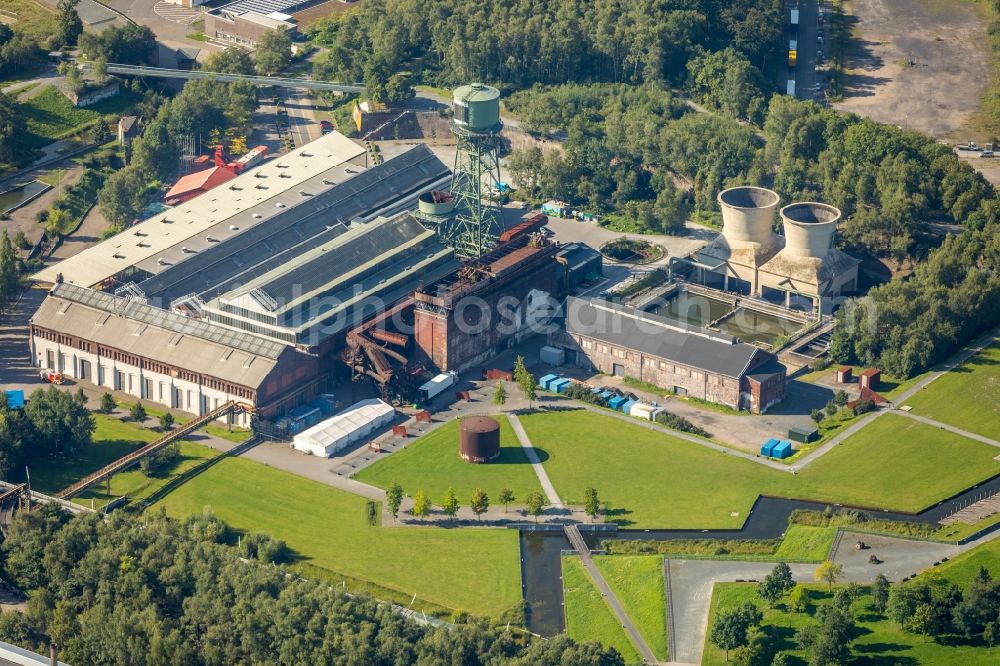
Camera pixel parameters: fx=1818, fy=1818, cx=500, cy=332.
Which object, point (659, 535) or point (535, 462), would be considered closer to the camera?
point (659, 535)

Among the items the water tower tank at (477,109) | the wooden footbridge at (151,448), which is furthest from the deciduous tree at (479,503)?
the water tower tank at (477,109)

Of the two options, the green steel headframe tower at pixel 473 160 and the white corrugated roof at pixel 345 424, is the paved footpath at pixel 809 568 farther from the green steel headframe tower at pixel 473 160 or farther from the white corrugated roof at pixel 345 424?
the green steel headframe tower at pixel 473 160

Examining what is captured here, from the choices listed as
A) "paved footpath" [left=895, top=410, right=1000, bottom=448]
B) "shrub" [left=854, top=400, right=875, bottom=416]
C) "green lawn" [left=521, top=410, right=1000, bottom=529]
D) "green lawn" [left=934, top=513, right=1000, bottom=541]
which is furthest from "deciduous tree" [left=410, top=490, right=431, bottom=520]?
"paved footpath" [left=895, top=410, right=1000, bottom=448]

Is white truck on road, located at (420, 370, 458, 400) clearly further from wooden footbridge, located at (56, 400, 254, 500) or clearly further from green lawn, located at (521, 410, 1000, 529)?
wooden footbridge, located at (56, 400, 254, 500)

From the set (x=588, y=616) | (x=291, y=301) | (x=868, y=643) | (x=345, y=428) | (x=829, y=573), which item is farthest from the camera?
(x=291, y=301)

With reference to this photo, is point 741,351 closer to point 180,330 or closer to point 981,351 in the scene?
point 981,351

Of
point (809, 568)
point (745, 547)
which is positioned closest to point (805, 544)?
point (809, 568)

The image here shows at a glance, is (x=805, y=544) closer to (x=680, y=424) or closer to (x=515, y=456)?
(x=680, y=424)
